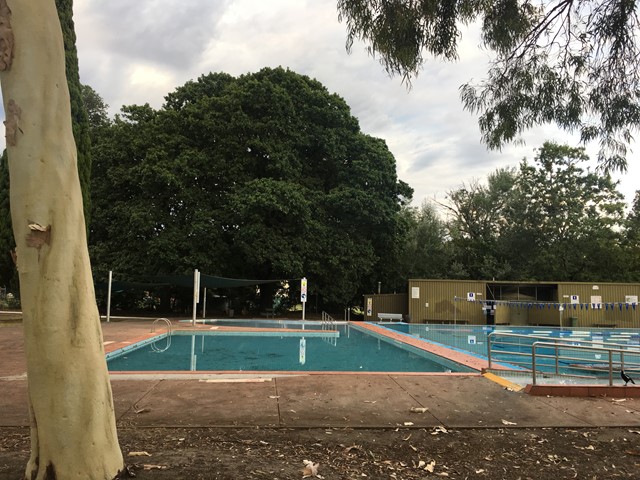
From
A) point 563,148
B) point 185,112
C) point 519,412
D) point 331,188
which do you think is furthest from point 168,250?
point 563,148

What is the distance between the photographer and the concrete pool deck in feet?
16.4

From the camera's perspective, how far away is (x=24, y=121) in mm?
2746

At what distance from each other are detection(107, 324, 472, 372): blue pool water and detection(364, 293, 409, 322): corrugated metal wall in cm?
848

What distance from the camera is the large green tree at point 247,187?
22.6 meters

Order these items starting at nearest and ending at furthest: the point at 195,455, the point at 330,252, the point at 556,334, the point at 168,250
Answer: the point at 195,455, the point at 556,334, the point at 168,250, the point at 330,252

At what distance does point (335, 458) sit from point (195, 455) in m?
1.13

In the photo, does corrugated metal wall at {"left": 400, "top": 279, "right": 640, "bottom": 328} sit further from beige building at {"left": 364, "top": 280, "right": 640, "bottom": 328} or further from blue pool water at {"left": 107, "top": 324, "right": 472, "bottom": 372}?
blue pool water at {"left": 107, "top": 324, "right": 472, "bottom": 372}

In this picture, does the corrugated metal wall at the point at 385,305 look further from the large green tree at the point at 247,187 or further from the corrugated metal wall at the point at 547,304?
the large green tree at the point at 247,187

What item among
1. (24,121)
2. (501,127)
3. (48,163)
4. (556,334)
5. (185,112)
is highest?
(185,112)

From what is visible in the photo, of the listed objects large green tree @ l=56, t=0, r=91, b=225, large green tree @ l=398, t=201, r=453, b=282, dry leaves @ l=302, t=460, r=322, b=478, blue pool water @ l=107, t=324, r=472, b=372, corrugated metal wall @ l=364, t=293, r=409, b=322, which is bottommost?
blue pool water @ l=107, t=324, r=472, b=372

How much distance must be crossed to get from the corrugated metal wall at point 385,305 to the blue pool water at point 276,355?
27.8 feet

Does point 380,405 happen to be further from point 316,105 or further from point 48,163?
point 316,105

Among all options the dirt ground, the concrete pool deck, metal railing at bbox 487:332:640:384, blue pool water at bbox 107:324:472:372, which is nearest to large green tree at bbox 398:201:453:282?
blue pool water at bbox 107:324:472:372

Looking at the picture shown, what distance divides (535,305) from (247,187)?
54.2ft
